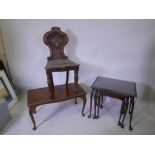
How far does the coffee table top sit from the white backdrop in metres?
0.45

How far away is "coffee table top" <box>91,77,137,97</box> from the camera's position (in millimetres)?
1471

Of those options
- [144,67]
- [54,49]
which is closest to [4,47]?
[54,49]

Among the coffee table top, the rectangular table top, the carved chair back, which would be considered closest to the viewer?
the coffee table top

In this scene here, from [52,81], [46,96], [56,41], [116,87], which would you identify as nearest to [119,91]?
[116,87]

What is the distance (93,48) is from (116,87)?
739mm

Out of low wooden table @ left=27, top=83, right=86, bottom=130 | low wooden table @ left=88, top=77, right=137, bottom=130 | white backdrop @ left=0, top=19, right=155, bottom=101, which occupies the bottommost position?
low wooden table @ left=27, top=83, right=86, bottom=130

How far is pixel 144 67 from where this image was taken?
2.01 m

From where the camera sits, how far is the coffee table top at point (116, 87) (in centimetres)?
147

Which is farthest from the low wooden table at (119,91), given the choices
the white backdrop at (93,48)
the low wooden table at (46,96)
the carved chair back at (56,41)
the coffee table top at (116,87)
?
the carved chair back at (56,41)

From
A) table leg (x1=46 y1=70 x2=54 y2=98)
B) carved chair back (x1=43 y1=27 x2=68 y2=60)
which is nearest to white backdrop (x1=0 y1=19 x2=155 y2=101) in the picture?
carved chair back (x1=43 y1=27 x2=68 y2=60)

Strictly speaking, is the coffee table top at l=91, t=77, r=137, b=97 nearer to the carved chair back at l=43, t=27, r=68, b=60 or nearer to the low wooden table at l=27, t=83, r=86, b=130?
the low wooden table at l=27, t=83, r=86, b=130
